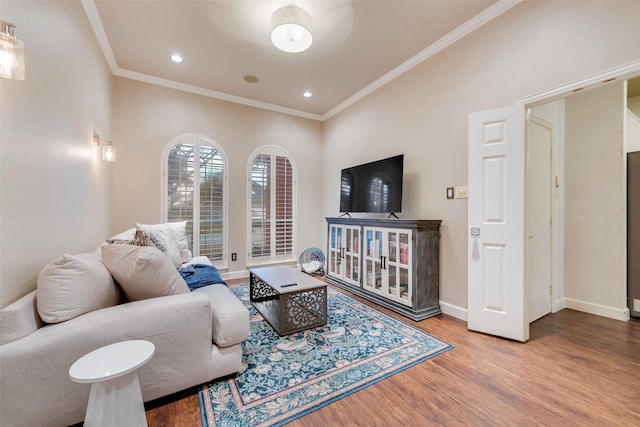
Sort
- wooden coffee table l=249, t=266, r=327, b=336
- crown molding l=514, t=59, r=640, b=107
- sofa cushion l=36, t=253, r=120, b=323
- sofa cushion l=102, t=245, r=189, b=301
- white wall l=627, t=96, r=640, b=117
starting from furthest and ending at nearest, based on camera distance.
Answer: white wall l=627, t=96, r=640, b=117
wooden coffee table l=249, t=266, r=327, b=336
crown molding l=514, t=59, r=640, b=107
sofa cushion l=102, t=245, r=189, b=301
sofa cushion l=36, t=253, r=120, b=323

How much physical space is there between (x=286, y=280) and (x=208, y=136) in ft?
9.09

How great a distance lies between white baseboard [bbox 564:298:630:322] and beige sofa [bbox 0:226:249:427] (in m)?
3.63

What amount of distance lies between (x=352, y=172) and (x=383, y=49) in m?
1.62

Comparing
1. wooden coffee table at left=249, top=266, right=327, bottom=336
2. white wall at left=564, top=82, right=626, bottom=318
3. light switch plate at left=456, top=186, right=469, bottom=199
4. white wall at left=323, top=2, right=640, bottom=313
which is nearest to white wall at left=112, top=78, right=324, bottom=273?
white wall at left=323, top=2, right=640, bottom=313

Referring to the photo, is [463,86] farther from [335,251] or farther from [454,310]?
[335,251]

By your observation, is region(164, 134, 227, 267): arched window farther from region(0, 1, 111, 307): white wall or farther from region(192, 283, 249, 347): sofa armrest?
region(192, 283, 249, 347): sofa armrest

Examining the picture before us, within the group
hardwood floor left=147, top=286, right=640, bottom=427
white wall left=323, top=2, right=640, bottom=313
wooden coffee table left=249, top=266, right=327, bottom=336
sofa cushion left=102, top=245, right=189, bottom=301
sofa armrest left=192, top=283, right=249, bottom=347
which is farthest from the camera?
wooden coffee table left=249, top=266, right=327, bottom=336

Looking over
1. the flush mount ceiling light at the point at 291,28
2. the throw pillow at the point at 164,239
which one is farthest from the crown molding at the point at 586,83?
the throw pillow at the point at 164,239

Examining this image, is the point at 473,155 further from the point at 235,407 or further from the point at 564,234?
the point at 235,407

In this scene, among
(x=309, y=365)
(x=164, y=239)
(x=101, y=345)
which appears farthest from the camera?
(x=164, y=239)

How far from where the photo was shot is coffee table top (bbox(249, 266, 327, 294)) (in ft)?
7.64

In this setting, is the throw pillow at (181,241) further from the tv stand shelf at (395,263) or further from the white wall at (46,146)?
the tv stand shelf at (395,263)

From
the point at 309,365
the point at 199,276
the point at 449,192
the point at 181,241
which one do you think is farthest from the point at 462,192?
the point at 181,241

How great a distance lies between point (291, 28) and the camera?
2.29 m
